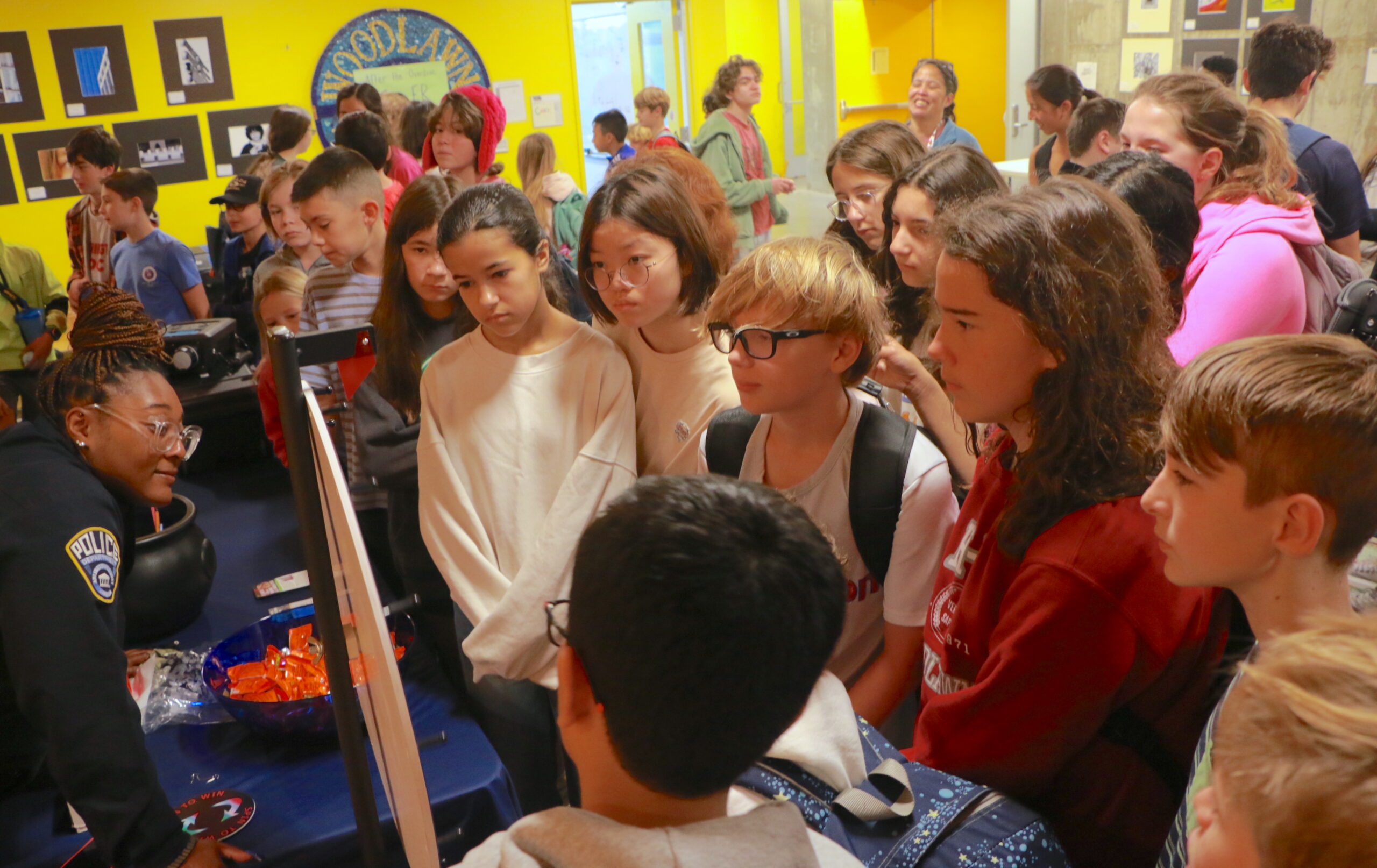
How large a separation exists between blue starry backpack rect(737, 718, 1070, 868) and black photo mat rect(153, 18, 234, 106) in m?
7.60

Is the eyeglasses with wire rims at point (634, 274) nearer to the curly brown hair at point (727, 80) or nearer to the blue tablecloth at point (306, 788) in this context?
the blue tablecloth at point (306, 788)

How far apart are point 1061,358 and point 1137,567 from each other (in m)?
0.30

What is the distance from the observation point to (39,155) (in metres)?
6.73

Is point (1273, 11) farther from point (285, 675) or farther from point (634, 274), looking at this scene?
point (285, 675)

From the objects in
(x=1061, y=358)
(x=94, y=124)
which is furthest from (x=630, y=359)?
(x=94, y=124)

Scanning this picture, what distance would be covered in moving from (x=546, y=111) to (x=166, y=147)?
2954 mm

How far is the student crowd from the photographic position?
84cm

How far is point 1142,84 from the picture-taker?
2500 millimetres

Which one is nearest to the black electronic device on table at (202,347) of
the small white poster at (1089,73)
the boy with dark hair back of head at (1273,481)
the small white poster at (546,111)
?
the boy with dark hair back of head at (1273,481)

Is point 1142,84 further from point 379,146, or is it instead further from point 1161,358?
point 379,146

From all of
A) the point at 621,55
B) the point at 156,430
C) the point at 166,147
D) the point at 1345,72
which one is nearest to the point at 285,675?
the point at 156,430

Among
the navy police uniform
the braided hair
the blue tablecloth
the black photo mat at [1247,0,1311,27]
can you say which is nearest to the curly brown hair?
the black photo mat at [1247,0,1311,27]

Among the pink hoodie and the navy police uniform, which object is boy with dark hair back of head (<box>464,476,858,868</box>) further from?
the pink hoodie

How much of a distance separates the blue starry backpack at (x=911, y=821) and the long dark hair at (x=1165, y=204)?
1.15 metres
